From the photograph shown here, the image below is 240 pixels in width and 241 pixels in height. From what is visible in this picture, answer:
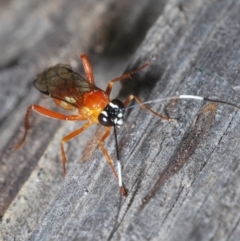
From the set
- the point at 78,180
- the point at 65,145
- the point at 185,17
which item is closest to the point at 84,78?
the point at 65,145

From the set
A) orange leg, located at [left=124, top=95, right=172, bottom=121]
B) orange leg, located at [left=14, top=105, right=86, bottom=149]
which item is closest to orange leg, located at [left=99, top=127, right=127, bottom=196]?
orange leg, located at [left=124, top=95, right=172, bottom=121]

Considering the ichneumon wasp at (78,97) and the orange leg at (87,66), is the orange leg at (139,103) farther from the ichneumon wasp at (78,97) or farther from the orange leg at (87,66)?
the orange leg at (87,66)

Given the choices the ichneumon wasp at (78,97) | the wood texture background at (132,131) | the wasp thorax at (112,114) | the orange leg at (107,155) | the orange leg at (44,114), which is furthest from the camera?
the orange leg at (44,114)

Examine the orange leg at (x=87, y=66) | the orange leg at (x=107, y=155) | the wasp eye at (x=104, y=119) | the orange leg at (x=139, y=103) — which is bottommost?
the orange leg at (x=107, y=155)

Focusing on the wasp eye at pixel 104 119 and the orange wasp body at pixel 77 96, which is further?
the orange wasp body at pixel 77 96

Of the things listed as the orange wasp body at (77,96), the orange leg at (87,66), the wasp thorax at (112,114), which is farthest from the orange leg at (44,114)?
the orange leg at (87,66)

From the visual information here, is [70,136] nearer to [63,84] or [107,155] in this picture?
[107,155]
